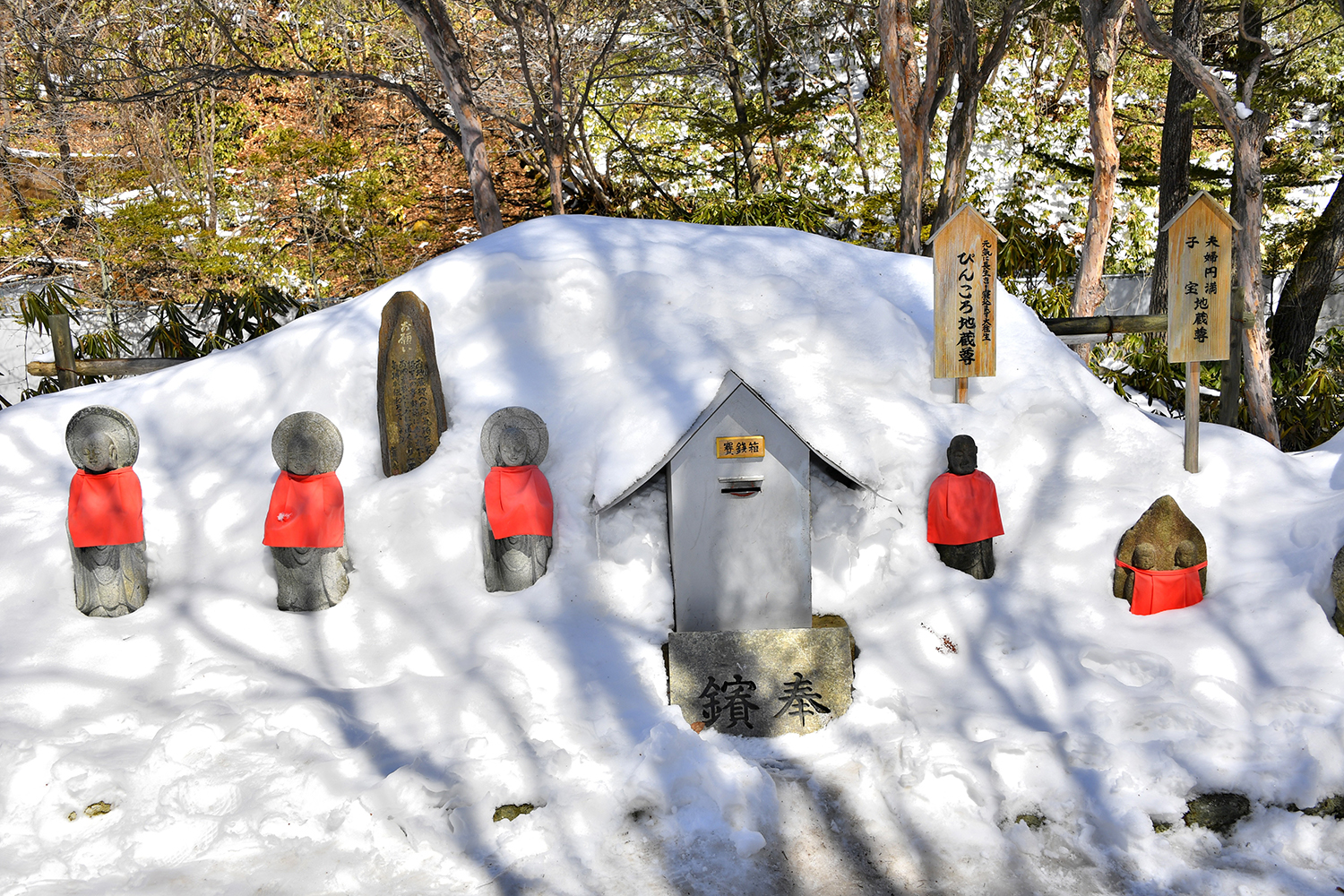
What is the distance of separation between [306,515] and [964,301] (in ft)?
12.9

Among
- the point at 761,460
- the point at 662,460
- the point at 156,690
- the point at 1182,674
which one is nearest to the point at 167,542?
the point at 156,690

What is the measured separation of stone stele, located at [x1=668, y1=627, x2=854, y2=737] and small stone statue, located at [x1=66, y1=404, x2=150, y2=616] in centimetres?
293

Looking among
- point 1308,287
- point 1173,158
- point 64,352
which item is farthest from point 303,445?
point 1308,287

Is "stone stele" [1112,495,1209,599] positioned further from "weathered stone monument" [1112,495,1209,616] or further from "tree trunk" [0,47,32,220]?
"tree trunk" [0,47,32,220]

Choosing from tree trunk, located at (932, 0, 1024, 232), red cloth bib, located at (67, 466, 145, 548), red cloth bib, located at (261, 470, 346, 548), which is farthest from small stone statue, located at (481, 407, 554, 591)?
tree trunk, located at (932, 0, 1024, 232)

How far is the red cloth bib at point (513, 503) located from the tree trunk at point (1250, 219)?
5616mm

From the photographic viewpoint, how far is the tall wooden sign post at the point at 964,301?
4.92m

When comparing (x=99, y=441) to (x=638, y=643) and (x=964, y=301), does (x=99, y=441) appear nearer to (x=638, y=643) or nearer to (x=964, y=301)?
(x=638, y=643)

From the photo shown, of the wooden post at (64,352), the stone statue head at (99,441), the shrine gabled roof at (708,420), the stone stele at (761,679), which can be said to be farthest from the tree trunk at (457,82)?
the stone stele at (761,679)

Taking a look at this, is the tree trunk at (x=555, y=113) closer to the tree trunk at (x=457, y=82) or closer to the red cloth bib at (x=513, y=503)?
the tree trunk at (x=457, y=82)

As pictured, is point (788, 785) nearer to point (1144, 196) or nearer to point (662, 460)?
point (662, 460)

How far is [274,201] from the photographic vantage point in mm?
13250

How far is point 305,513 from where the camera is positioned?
14.0ft

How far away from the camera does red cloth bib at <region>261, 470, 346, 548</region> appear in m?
4.24
